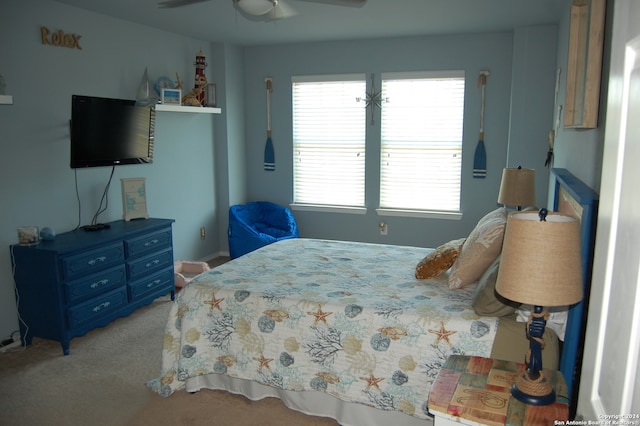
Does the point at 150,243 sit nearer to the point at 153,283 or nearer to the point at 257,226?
the point at 153,283

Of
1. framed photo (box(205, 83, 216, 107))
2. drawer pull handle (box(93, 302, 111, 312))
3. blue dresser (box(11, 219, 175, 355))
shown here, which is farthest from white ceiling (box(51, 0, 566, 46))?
drawer pull handle (box(93, 302, 111, 312))

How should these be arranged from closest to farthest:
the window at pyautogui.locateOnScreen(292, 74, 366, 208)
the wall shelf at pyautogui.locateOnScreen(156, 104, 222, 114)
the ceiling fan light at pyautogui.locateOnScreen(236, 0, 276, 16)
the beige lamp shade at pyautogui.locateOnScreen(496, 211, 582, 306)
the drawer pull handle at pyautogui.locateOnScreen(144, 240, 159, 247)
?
the beige lamp shade at pyautogui.locateOnScreen(496, 211, 582, 306)
the ceiling fan light at pyautogui.locateOnScreen(236, 0, 276, 16)
the drawer pull handle at pyautogui.locateOnScreen(144, 240, 159, 247)
the wall shelf at pyautogui.locateOnScreen(156, 104, 222, 114)
the window at pyautogui.locateOnScreen(292, 74, 366, 208)

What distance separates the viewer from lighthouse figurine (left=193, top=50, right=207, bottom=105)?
4.99 m

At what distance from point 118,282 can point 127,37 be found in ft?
7.32

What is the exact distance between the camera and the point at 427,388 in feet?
7.72

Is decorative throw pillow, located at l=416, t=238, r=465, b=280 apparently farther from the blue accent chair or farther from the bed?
the blue accent chair

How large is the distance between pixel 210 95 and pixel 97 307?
2581 mm

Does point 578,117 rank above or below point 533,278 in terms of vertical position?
above

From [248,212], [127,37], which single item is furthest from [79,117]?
[248,212]

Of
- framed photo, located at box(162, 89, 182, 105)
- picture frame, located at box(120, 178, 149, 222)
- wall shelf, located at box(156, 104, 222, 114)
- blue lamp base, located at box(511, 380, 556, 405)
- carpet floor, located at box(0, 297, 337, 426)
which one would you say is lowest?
carpet floor, located at box(0, 297, 337, 426)

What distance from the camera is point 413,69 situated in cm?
528

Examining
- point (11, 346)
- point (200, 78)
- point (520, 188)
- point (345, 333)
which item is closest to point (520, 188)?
point (520, 188)

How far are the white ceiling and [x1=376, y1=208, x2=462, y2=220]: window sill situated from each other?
187 cm

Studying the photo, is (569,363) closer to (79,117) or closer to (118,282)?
(118,282)
